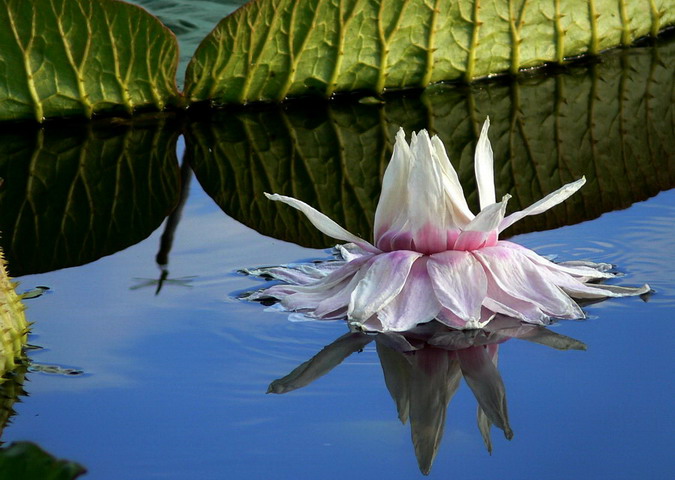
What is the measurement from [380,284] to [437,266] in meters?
0.06

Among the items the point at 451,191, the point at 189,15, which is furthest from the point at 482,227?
the point at 189,15

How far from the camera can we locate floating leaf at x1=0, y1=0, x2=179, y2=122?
1.96 m

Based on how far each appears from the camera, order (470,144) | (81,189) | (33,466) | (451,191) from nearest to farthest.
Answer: (33,466) → (451,191) → (81,189) → (470,144)

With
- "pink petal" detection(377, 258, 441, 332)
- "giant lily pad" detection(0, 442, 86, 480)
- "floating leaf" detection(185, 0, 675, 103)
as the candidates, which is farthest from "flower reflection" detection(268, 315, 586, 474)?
"floating leaf" detection(185, 0, 675, 103)

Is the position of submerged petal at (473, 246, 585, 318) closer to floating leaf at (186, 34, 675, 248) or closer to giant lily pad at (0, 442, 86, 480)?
floating leaf at (186, 34, 675, 248)

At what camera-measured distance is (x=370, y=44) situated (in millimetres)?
2109

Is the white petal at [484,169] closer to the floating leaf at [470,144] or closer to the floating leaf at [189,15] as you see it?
the floating leaf at [470,144]

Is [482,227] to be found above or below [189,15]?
below

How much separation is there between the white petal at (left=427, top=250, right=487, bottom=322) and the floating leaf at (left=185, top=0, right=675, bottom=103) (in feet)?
3.21

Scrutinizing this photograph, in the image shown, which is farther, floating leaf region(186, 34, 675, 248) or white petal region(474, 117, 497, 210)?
floating leaf region(186, 34, 675, 248)

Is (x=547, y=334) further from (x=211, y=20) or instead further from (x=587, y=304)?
(x=211, y=20)

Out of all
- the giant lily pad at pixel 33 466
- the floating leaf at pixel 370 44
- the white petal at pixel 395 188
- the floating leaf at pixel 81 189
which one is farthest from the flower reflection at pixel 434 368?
the floating leaf at pixel 370 44

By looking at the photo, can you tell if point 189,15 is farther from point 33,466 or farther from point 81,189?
point 33,466

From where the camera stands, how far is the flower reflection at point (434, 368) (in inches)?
36.6
